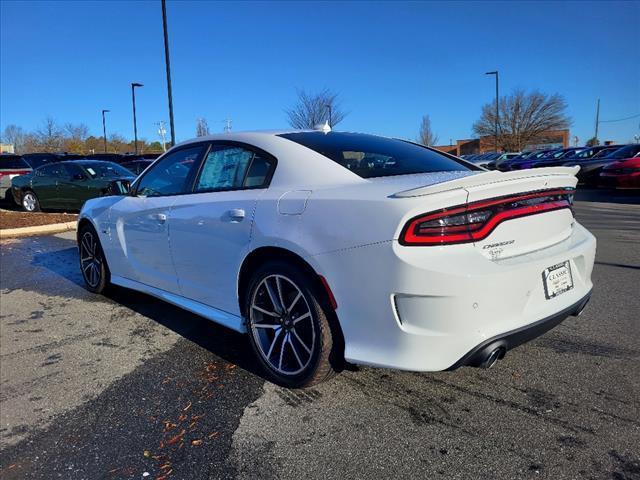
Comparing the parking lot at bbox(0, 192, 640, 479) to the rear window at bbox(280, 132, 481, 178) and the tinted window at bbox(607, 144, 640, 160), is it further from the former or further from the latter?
the tinted window at bbox(607, 144, 640, 160)

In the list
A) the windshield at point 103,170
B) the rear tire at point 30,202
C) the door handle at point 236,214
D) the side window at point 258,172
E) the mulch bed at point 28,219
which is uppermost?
the windshield at point 103,170

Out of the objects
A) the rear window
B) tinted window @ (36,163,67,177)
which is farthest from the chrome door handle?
tinted window @ (36,163,67,177)

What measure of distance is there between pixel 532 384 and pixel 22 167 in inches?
717

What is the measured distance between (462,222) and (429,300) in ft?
1.33

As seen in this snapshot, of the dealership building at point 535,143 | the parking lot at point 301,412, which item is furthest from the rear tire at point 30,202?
the dealership building at point 535,143

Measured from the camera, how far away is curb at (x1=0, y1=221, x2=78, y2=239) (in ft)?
33.4

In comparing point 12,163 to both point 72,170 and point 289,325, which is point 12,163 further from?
point 289,325

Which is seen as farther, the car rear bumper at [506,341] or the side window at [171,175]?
the side window at [171,175]

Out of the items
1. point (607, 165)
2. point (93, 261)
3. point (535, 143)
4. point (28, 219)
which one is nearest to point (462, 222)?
point (93, 261)

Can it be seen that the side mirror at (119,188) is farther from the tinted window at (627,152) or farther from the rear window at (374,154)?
the tinted window at (627,152)

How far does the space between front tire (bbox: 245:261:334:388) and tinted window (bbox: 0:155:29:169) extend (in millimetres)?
16889

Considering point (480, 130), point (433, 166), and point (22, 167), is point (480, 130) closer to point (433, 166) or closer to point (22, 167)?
point (22, 167)

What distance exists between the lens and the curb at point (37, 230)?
10188 mm

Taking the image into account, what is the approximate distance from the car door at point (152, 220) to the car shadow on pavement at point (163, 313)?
428 mm
